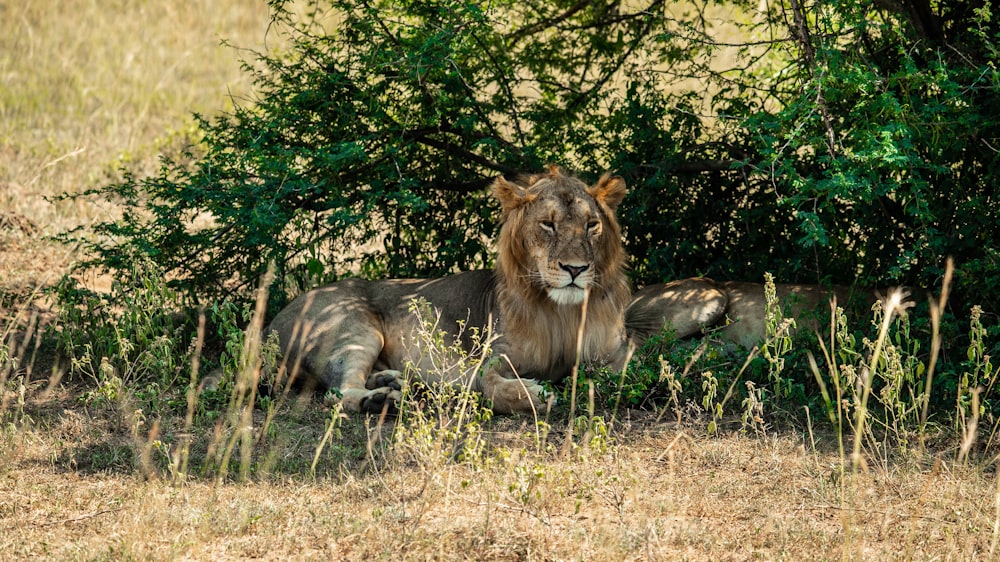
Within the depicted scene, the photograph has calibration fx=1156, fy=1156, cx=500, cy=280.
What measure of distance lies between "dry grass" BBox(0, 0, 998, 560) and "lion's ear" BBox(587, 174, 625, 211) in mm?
1433

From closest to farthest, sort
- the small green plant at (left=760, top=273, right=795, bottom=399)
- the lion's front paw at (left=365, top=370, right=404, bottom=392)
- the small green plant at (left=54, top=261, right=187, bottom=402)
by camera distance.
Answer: the small green plant at (left=760, top=273, right=795, bottom=399) < the small green plant at (left=54, top=261, right=187, bottom=402) < the lion's front paw at (left=365, top=370, right=404, bottom=392)

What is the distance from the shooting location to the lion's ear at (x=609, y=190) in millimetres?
6723

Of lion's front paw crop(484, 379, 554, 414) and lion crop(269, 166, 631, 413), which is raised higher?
lion crop(269, 166, 631, 413)

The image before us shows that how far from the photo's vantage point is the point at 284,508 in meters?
4.68

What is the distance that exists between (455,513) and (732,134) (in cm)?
431

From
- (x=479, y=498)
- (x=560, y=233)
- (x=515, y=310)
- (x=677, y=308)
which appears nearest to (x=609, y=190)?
(x=560, y=233)

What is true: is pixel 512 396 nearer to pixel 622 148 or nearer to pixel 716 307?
pixel 716 307

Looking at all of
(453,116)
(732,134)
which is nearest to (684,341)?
(732,134)

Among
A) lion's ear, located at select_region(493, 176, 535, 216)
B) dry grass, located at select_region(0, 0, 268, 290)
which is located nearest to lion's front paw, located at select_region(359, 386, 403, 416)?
lion's ear, located at select_region(493, 176, 535, 216)

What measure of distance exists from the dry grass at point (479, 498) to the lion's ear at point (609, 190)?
1433mm

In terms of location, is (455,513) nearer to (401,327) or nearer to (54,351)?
(401,327)

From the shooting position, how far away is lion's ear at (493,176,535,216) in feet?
21.7

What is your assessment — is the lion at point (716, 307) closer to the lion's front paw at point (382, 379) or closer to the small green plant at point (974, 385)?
the small green plant at point (974, 385)

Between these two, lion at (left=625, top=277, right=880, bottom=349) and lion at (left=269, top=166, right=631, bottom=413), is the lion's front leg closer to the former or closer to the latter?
lion at (left=269, top=166, right=631, bottom=413)
